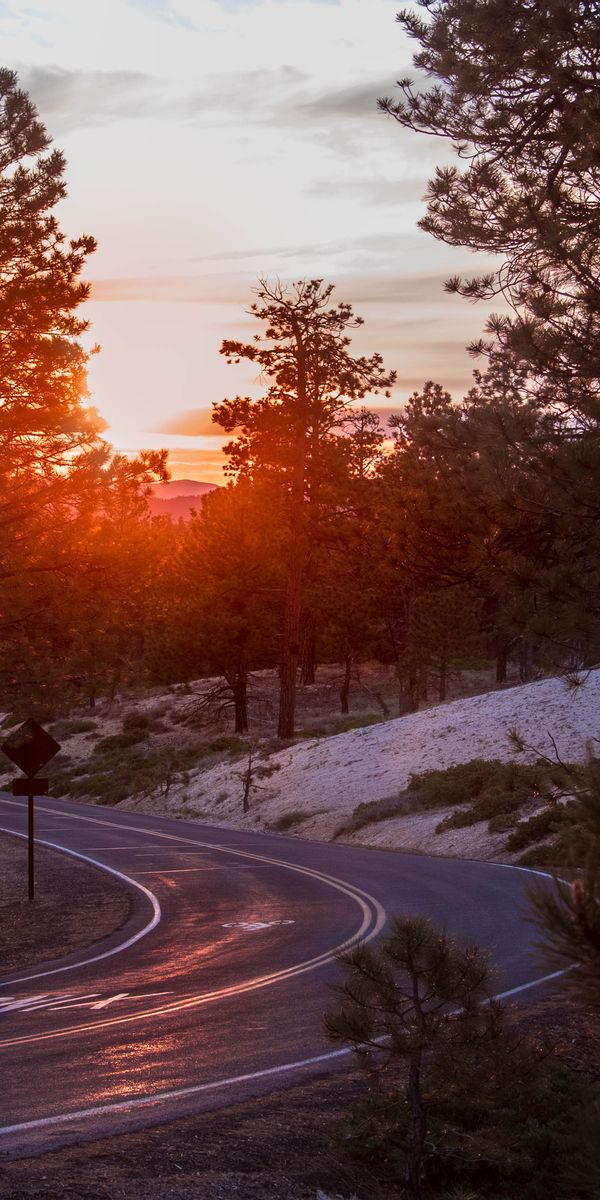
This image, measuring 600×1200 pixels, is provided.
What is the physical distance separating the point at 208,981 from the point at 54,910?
7928mm

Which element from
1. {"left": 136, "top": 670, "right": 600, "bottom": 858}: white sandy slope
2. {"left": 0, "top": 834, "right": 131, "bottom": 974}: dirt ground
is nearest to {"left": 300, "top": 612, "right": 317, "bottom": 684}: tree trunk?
{"left": 136, "top": 670, "right": 600, "bottom": 858}: white sandy slope

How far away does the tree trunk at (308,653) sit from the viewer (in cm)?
6681

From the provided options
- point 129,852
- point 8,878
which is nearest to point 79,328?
point 8,878

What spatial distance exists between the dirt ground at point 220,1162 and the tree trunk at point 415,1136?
24 centimetres

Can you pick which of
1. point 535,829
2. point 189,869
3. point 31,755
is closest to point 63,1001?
point 31,755

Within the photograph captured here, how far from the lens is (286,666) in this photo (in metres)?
44.0

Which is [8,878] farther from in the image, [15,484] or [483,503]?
[483,503]

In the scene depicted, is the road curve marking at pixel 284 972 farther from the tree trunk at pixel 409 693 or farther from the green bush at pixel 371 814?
the tree trunk at pixel 409 693

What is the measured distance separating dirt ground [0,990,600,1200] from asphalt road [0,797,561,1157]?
30 cm

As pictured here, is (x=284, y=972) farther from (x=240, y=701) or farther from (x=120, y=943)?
(x=240, y=701)

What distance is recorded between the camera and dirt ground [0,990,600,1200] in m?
6.77

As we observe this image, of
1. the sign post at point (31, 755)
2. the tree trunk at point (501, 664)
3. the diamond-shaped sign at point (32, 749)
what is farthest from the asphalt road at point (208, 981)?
the tree trunk at point (501, 664)

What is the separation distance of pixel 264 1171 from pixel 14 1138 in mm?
1582

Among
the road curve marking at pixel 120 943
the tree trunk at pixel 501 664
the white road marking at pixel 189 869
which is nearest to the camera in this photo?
the road curve marking at pixel 120 943
